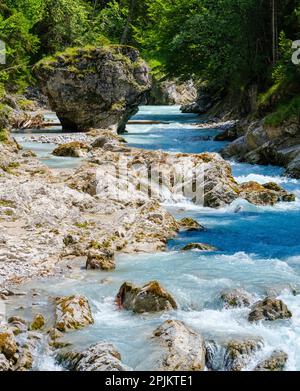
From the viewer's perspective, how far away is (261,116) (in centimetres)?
3450

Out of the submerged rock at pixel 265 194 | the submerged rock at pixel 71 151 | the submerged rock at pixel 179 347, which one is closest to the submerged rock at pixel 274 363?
the submerged rock at pixel 179 347

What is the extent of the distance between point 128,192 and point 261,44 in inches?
803

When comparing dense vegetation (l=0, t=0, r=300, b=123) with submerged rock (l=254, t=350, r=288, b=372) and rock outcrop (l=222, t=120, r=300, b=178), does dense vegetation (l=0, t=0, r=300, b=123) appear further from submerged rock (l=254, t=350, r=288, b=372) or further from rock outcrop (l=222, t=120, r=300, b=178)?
submerged rock (l=254, t=350, r=288, b=372)

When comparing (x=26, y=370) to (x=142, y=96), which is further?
(x=142, y=96)

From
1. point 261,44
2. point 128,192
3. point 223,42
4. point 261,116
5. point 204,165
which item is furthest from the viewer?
point 223,42

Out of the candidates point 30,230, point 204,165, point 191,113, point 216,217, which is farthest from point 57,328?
point 191,113

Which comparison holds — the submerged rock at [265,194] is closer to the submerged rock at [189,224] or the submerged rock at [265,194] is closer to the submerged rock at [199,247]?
the submerged rock at [189,224]

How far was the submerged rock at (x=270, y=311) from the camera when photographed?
37.7 feet

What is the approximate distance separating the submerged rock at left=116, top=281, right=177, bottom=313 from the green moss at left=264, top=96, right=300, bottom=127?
2046cm

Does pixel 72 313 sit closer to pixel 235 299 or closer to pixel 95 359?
pixel 95 359

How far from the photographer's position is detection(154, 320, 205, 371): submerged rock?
9.44m

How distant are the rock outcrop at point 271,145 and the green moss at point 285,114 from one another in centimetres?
24
